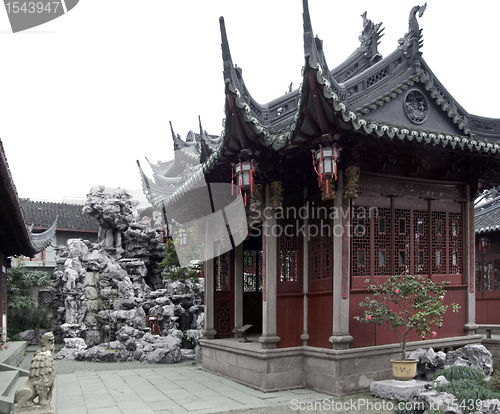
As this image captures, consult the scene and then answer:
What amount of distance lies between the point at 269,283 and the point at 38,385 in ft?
12.0

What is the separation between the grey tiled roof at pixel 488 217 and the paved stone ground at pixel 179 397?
8867mm

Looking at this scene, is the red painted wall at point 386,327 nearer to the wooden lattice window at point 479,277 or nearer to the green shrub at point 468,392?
the green shrub at point 468,392

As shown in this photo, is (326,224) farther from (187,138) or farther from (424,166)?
(187,138)

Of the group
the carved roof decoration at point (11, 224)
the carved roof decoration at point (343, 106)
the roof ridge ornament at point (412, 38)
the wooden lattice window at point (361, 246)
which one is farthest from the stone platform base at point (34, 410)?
the roof ridge ornament at point (412, 38)

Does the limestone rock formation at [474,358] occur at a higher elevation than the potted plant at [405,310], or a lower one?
lower

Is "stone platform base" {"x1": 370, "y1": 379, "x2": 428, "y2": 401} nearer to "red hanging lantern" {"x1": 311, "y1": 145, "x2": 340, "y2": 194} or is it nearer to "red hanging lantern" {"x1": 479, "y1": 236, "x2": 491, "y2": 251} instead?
"red hanging lantern" {"x1": 311, "y1": 145, "x2": 340, "y2": 194}

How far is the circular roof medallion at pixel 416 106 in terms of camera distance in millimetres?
7895

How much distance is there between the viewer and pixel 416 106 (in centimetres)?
802

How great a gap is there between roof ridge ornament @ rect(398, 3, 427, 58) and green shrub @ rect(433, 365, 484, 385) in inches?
188

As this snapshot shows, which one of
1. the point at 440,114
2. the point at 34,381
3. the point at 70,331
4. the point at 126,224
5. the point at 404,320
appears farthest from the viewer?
the point at 126,224

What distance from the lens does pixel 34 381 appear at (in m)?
6.04

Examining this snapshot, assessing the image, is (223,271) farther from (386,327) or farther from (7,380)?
(7,380)

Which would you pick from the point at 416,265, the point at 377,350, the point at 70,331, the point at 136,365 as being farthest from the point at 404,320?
the point at 70,331

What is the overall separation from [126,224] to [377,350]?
55.3 feet
